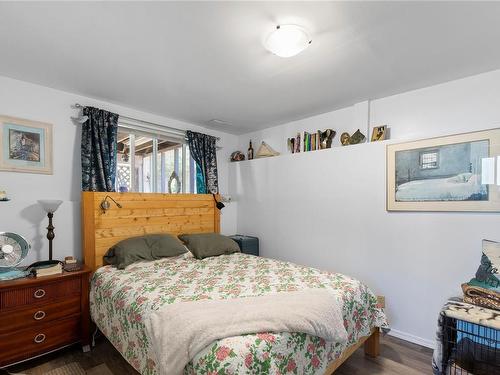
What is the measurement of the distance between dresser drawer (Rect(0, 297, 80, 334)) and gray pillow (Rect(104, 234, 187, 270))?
1.50 ft

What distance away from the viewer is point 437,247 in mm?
2486

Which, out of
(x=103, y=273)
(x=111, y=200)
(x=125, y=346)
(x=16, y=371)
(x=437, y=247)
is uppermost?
(x=111, y=200)

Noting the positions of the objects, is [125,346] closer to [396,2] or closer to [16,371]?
[16,371]

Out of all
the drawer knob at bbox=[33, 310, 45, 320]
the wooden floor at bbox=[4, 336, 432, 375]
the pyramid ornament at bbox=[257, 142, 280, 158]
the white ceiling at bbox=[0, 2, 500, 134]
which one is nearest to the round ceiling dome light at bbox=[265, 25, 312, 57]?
the white ceiling at bbox=[0, 2, 500, 134]

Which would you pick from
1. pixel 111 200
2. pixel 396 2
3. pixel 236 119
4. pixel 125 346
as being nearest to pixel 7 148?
pixel 111 200

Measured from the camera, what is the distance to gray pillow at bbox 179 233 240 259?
3.07 meters

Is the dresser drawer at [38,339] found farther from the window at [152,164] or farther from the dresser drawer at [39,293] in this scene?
the window at [152,164]

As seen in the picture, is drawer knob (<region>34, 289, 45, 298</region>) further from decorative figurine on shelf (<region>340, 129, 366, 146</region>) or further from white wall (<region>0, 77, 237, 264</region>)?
decorative figurine on shelf (<region>340, 129, 366, 146</region>)

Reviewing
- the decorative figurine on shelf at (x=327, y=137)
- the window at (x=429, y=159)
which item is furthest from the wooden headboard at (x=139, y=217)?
the window at (x=429, y=159)

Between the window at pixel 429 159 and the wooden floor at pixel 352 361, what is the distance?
5.48 feet

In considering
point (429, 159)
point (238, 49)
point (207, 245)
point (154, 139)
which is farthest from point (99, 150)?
point (429, 159)

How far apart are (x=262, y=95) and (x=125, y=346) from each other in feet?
8.26

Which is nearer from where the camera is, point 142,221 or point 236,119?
point 142,221

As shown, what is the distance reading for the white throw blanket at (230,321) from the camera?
1.36m
